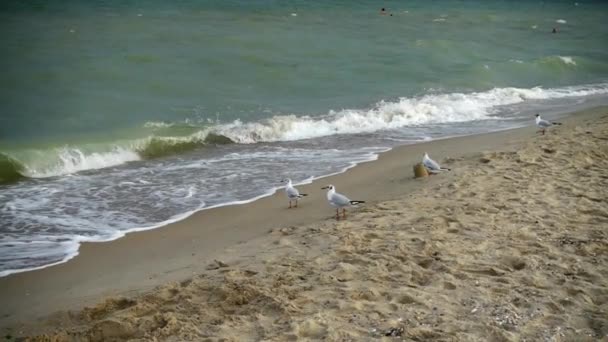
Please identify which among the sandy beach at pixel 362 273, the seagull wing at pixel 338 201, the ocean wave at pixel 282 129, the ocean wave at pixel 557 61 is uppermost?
the ocean wave at pixel 557 61

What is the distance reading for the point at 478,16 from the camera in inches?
1577

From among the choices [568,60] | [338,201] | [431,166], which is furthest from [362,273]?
[568,60]

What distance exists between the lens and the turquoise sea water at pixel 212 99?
9.23m

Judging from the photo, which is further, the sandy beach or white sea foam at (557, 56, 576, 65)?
white sea foam at (557, 56, 576, 65)

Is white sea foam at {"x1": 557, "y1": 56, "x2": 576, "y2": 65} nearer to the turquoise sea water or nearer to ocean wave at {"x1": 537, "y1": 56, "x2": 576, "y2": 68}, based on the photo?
ocean wave at {"x1": 537, "y1": 56, "x2": 576, "y2": 68}

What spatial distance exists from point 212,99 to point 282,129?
330cm

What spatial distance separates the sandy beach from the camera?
4770 millimetres

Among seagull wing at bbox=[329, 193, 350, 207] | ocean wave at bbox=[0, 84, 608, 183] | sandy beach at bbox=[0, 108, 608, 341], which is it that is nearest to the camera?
sandy beach at bbox=[0, 108, 608, 341]

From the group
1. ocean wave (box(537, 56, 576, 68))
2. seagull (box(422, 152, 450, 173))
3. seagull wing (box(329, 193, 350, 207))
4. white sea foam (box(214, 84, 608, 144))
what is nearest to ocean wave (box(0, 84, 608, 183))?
white sea foam (box(214, 84, 608, 144))

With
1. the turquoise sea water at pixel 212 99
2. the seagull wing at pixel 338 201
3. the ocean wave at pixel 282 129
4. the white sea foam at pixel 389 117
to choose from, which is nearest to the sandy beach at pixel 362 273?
the seagull wing at pixel 338 201

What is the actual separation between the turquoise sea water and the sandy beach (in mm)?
876

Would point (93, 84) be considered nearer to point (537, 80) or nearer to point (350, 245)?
point (350, 245)

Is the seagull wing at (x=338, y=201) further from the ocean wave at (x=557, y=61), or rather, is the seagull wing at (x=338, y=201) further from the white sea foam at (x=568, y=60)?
the white sea foam at (x=568, y=60)

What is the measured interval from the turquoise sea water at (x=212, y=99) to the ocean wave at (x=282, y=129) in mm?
37
